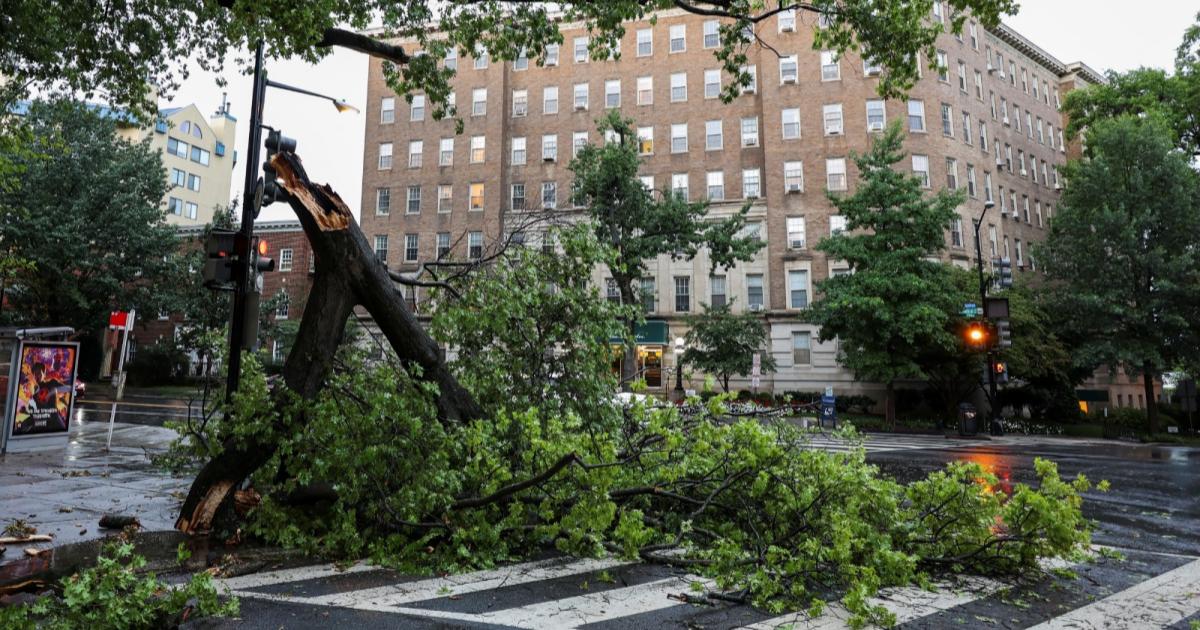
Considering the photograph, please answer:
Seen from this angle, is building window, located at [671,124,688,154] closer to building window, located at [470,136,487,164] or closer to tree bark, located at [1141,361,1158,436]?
building window, located at [470,136,487,164]

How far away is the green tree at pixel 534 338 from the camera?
23.3 ft

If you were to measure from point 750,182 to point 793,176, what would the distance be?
2.61m

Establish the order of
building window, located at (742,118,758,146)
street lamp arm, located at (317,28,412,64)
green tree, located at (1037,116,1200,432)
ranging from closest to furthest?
→ street lamp arm, located at (317,28,412,64), green tree, located at (1037,116,1200,432), building window, located at (742,118,758,146)

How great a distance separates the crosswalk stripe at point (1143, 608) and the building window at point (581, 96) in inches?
1615

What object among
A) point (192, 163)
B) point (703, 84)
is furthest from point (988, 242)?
point (192, 163)

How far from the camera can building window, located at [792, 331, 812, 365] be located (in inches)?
1415

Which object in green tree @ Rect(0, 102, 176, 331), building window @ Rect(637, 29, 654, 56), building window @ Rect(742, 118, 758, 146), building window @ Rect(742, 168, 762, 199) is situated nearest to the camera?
green tree @ Rect(0, 102, 176, 331)

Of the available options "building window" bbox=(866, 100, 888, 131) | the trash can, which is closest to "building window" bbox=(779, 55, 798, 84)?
"building window" bbox=(866, 100, 888, 131)

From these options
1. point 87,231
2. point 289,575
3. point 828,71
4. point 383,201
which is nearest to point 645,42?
point 828,71

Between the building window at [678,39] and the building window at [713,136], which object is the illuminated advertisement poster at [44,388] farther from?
the building window at [678,39]

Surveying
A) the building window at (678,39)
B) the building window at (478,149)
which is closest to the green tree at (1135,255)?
the building window at (678,39)

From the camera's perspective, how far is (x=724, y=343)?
30.9 m

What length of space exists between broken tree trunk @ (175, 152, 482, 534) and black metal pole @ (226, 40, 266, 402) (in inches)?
34.4

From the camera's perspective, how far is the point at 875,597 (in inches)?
189
